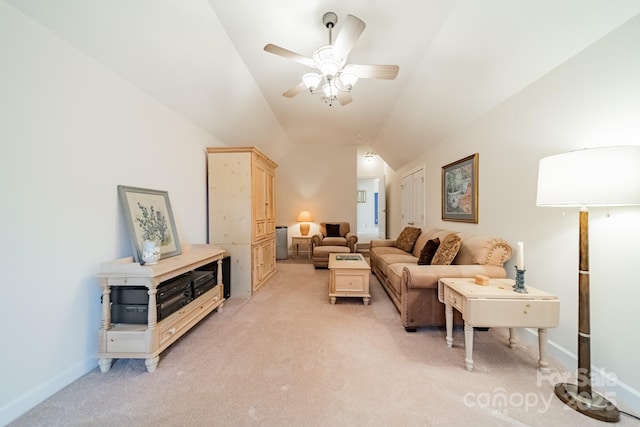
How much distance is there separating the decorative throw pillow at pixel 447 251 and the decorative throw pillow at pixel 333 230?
3485 millimetres

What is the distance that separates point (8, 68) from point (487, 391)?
11.2 feet

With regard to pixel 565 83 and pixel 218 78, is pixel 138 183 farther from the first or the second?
pixel 565 83

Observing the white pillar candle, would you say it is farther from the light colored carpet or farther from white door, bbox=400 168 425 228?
white door, bbox=400 168 425 228

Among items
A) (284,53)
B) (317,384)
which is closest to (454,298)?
(317,384)

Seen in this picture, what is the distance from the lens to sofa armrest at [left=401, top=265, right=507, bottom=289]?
7.26 ft

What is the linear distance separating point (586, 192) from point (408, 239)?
3068 millimetres

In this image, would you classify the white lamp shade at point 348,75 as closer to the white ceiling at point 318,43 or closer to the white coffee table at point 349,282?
the white ceiling at point 318,43

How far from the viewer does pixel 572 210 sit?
1782 millimetres

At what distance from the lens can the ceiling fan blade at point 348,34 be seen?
1.56 m

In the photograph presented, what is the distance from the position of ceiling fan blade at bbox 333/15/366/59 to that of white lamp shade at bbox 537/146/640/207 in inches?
58.4

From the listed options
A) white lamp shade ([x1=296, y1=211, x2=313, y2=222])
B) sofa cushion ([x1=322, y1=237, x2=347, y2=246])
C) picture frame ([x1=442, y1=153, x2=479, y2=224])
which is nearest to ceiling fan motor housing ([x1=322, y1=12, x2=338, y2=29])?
picture frame ([x1=442, y1=153, x2=479, y2=224])

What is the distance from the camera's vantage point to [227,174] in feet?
11.2

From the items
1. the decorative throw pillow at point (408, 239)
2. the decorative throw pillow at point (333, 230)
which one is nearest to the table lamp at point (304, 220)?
the decorative throw pillow at point (333, 230)

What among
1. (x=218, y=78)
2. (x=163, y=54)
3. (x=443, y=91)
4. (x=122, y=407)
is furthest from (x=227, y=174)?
(x=443, y=91)
